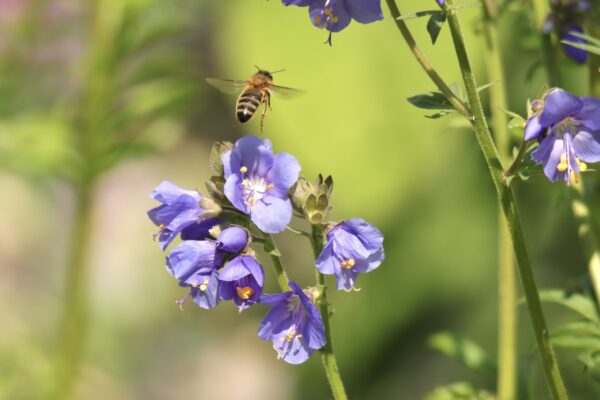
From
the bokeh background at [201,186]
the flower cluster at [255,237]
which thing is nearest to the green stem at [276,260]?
the flower cluster at [255,237]

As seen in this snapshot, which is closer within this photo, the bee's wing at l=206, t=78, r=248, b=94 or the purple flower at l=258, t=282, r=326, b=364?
the purple flower at l=258, t=282, r=326, b=364

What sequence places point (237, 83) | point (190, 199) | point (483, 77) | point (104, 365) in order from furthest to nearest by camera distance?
1. point (104, 365)
2. point (483, 77)
3. point (237, 83)
4. point (190, 199)

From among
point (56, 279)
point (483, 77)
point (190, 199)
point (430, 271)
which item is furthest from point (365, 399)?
point (190, 199)

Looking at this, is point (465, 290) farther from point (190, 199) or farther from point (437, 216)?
point (190, 199)

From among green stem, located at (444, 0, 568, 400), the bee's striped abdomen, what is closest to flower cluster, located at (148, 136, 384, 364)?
green stem, located at (444, 0, 568, 400)

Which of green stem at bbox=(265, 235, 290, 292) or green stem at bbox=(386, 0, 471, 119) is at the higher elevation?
green stem at bbox=(386, 0, 471, 119)

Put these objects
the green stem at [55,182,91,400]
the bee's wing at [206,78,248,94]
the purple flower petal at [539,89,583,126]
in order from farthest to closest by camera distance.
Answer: the green stem at [55,182,91,400], the bee's wing at [206,78,248,94], the purple flower petal at [539,89,583,126]

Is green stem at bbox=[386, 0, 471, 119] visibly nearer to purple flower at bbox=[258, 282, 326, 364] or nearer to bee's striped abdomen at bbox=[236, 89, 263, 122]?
purple flower at bbox=[258, 282, 326, 364]
